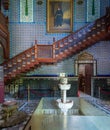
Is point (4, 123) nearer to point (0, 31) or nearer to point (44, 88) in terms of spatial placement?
point (0, 31)

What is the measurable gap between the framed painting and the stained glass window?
116 centimetres

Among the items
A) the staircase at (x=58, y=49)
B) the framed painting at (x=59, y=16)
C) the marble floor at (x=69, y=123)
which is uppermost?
the framed painting at (x=59, y=16)

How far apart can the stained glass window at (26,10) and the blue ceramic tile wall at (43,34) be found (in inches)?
7.9

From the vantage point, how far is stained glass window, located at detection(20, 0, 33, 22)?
15062 millimetres

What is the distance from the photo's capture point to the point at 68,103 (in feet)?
21.8

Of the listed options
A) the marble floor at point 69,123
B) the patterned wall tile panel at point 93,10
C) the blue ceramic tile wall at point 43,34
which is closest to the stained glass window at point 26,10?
the blue ceramic tile wall at point 43,34

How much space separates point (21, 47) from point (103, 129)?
12088mm

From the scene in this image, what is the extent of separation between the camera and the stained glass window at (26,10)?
1506 cm

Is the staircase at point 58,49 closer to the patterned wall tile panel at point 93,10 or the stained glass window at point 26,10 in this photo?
the patterned wall tile panel at point 93,10

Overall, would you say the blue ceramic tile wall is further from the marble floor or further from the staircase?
the marble floor

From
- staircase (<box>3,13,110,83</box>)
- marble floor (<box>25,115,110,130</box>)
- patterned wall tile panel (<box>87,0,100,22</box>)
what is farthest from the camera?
patterned wall tile panel (<box>87,0,100,22</box>)

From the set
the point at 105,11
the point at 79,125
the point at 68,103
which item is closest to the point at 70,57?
the point at 105,11

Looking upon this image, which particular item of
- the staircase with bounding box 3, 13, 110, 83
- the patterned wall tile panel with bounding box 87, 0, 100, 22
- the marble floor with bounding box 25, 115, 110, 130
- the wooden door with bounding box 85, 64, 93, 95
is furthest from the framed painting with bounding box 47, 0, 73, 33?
the marble floor with bounding box 25, 115, 110, 130

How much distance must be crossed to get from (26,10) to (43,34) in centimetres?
188
